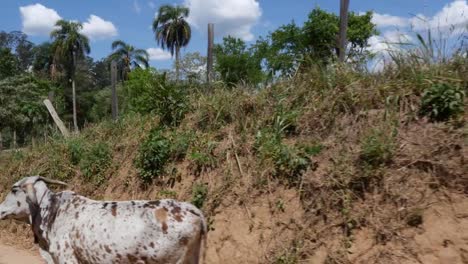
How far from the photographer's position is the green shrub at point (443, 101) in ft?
21.3

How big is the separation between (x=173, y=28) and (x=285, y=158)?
153 feet

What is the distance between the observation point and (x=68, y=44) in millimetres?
49906

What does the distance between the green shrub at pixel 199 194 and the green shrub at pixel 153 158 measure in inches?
46.1

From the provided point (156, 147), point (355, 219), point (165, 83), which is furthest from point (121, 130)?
point (355, 219)

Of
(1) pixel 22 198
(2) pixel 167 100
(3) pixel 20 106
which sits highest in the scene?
(3) pixel 20 106

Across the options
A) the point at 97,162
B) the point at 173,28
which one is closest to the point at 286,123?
the point at 97,162

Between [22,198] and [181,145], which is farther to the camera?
[181,145]

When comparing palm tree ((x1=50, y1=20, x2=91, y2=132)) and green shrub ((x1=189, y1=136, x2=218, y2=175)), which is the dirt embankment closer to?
green shrub ((x1=189, y1=136, x2=218, y2=175))

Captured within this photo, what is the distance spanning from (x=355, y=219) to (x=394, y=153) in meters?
0.98

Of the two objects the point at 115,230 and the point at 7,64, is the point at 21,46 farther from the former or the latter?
the point at 115,230

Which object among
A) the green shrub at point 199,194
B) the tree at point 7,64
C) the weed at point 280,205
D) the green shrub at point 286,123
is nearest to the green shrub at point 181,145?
the green shrub at point 199,194

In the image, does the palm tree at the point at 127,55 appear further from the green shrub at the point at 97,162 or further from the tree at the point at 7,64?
the green shrub at the point at 97,162

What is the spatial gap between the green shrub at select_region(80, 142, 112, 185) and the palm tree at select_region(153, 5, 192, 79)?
138ft

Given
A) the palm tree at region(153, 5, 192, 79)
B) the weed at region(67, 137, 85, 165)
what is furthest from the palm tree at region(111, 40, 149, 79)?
the weed at region(67, 137, 85, 165)
